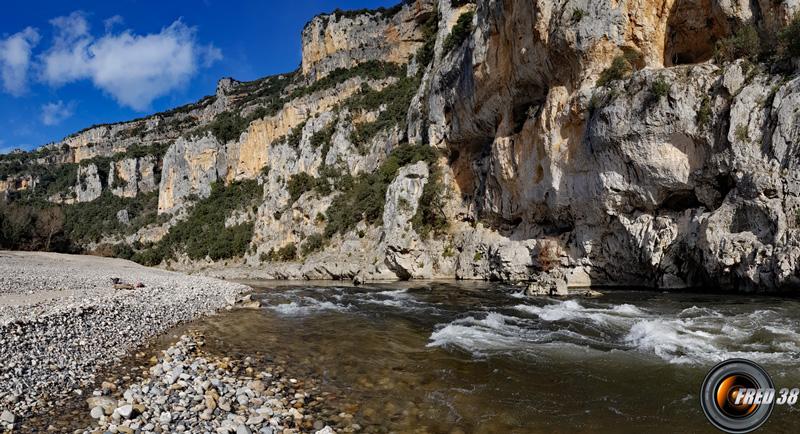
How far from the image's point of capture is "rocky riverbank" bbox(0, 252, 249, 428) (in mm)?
6340

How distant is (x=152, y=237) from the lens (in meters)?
76.8

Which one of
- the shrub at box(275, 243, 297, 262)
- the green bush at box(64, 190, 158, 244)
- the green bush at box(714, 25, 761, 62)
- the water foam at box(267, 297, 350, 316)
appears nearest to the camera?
the water foam at box(267, 297, 350, 316)

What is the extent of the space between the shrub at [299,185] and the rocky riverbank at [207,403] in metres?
48.3

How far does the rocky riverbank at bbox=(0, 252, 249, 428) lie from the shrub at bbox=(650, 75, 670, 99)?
65.4ft

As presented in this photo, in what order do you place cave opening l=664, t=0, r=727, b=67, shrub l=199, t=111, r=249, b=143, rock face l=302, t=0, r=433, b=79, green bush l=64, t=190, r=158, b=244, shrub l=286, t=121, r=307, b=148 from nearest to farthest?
cave opening l=664, t=0, r=727, b=67
shrub l=286, t=121, r=307, b=148
rock face l=302, t=0, r=433, b=79
green bush l=64, t=190, r=158, b=244
shrub l=199, t=111, r=249, b=143

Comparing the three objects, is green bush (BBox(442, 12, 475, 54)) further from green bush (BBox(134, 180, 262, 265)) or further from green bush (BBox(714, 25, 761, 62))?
green bush (BBox(134, 180, 262, 265))

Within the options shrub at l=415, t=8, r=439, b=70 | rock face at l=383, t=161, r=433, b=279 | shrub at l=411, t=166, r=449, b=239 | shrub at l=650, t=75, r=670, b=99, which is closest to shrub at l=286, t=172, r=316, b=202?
rock face at l=383, t=161, r=433, b=279

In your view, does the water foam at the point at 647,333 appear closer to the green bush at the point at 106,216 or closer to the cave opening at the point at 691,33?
the cave opening at the point at 691,33

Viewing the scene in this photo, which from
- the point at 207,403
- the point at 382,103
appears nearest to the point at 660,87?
the point at 207,403

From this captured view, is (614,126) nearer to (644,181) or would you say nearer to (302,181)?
(644,181)

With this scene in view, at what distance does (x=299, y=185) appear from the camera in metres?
56.6

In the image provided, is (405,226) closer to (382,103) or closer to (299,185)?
(299,185)

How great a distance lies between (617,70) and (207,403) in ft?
73.2

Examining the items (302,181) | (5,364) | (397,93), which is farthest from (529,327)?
(397,93)
